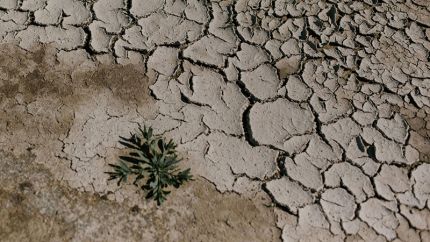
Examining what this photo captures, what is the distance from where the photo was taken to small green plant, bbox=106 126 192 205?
255 centimetres

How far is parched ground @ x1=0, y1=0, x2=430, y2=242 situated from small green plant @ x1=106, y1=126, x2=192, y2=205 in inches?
2.0

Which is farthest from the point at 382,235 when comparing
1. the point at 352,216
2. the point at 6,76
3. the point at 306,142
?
the point at 6,76

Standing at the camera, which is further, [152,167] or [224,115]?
[224,115]

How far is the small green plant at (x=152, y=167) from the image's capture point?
2.55 metres

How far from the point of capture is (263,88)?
9.92 ft

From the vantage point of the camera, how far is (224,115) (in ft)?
9.46

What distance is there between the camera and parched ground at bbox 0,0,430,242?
248 cm

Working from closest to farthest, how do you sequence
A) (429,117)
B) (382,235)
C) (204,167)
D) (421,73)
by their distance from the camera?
1. (382,235)
2. (204,167)
3. (429,117)
4. (421,73)

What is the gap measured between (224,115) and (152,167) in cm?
53

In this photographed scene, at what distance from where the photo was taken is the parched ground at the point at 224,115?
2.48m

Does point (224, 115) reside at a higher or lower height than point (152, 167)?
higher

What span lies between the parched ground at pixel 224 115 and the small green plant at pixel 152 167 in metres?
0.05

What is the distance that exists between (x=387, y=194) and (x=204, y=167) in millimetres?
924

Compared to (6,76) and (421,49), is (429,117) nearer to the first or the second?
(421,49)
